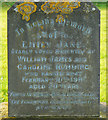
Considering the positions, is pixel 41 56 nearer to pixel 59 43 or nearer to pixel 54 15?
pixel 59 43

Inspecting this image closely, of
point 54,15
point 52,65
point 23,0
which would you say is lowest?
point 52,65

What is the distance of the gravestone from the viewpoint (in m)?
3.13

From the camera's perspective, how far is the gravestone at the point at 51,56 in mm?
3135

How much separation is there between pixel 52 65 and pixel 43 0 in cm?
109

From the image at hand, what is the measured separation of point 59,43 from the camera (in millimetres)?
3145

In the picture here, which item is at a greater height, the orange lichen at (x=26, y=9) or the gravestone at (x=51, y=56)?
the orange lichen at (x=26, y=9)

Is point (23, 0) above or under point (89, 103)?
above

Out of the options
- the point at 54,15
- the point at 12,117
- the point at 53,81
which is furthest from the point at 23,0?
the point at 12,117

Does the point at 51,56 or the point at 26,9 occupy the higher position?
the point at 26,9

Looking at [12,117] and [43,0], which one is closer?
[12,117]

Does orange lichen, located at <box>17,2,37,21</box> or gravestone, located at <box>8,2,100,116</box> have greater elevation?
orange lichen, located at <box>17,2,37,21</box>

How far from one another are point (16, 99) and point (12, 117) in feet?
0.92

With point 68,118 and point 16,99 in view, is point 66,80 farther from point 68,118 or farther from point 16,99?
point 16,99

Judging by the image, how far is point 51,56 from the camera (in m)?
3.14
